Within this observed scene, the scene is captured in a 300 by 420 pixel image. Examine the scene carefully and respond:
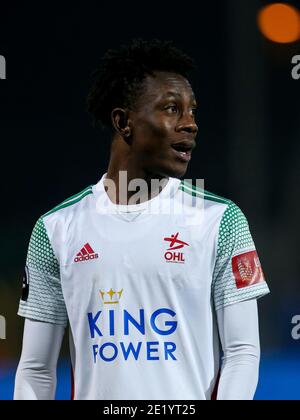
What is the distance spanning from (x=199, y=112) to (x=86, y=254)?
5.41m

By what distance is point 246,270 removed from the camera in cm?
293

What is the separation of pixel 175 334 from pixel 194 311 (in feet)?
0.32

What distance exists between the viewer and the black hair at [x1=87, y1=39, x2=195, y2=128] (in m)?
3.13

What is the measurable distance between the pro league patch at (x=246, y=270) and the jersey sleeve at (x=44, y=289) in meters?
0.62

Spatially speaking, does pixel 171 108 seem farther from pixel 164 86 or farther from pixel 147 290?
pixel 147 290

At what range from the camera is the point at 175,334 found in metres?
2.90

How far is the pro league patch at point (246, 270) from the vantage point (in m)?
2.90

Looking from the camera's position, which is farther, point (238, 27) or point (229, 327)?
point (238, 27)

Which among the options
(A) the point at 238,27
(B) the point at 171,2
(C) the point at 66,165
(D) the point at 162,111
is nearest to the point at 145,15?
(B) the point at 171,2

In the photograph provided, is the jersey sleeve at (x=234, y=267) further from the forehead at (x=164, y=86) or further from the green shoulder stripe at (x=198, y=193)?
the forehead at (x=164, y=86)

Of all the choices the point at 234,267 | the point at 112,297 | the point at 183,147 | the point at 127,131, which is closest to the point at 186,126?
the point at 183,147

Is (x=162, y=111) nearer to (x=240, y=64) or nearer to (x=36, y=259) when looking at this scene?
(x=36, y=259)

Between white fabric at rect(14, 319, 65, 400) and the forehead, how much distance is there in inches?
34.0

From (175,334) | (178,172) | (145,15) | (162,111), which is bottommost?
(175,334)
